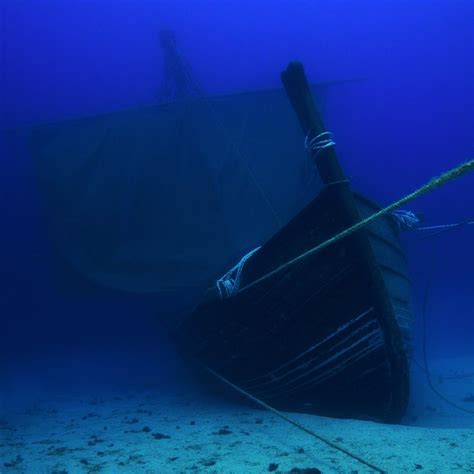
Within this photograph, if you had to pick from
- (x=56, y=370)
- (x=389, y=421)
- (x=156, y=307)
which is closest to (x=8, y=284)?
(x=56, y=370)

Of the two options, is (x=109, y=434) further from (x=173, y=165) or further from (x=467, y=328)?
(x=467, y=328)

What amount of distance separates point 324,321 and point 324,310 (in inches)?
5.1

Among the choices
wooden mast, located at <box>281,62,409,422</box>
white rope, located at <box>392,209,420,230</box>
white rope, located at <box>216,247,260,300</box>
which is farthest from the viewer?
white rope, located at <box>392,209,420,230</box>

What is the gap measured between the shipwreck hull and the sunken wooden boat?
0.01 meters

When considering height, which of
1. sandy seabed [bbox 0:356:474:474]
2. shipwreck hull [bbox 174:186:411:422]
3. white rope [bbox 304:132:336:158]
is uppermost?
white rope [bbox 304:132:336:158]

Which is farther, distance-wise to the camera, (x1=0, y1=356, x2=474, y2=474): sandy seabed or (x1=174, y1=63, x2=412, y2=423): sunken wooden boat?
(x1=174, y1=63, x2=412, y2=423): sunken wooden boat

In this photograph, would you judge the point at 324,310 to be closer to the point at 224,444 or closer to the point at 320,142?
the point at 224,444

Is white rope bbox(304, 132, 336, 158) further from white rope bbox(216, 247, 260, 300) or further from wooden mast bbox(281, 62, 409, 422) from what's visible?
white rope bbox(216, 247, 260, 300)

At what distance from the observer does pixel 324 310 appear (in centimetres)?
366

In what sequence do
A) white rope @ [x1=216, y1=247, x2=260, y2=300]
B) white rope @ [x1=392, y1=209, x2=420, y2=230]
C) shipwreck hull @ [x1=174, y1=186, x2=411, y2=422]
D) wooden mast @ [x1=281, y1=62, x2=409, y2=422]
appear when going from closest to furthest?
wooden mast @ [x1=281, y1=62, x2=409, y2=422]
shipwreck hull @ [x1=174, y1=186, x2=411, y2=422]
white rope @ [x1=216, y1=247, x2=260, y2=300]
white rope @ [x1=392, y1=209, x2=420, y2=230]

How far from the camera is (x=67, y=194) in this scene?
330 inches

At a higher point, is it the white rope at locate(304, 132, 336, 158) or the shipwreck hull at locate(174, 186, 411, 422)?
the white rope at locate(304, 132, 336, 158)

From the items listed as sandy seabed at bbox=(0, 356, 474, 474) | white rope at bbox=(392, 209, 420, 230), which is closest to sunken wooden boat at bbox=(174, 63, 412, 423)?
sandy seabed at bbox=(0, 356, 474, 474)

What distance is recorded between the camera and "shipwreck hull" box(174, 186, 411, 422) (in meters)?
3.49
